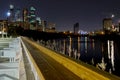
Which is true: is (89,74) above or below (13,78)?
above

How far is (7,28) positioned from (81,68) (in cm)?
15169

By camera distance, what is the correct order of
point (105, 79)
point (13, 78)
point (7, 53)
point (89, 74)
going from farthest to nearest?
point (7, 53) → point (13, 78) → point (89, 74) → point (105, 79)

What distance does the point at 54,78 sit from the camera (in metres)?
7.87

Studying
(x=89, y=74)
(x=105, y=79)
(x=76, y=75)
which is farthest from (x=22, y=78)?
(x=105, y=79)

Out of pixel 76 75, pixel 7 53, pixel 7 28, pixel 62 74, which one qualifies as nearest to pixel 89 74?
pixel 76 75

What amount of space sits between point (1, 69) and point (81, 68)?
589 centimetres

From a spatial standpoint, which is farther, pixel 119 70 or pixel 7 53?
pixel 119 70

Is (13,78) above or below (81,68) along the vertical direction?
below

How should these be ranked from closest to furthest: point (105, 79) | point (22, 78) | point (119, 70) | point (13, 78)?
point (105, 79) → point (22, 78) → point (13, 78) → point (119, 70)

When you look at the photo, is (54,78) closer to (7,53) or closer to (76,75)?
(76,75)

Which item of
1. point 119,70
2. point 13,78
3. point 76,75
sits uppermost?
point 76,75

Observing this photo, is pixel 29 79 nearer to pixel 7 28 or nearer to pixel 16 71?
pixel 16 71

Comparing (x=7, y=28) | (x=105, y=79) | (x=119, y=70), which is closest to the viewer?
(x=105, y=79)

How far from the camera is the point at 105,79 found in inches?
210
